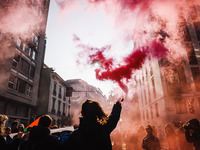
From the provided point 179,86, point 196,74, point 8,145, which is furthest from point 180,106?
point 8,145

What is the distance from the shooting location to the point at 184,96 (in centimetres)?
1827


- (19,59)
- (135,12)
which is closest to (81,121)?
(135,12)

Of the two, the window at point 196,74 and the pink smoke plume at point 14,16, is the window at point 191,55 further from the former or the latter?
the pink smoke plume at point 14,16

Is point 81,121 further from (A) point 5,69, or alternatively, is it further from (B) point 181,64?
(B) point 181,64

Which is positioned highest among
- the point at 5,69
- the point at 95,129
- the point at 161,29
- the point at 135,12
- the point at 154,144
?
the point at 161,29

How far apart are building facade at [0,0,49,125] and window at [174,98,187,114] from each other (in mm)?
19423

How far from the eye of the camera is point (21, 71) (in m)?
18.2

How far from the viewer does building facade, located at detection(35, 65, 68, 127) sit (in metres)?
25.7

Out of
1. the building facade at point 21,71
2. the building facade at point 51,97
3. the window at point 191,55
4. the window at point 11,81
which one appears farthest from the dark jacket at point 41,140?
the building facade at point 51,97

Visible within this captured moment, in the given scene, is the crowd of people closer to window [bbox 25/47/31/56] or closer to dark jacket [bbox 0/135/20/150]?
dark jacket [bbox 0/135/20/150]

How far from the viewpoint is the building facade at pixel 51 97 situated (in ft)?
84.4

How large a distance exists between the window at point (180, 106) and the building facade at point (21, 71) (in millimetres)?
19423

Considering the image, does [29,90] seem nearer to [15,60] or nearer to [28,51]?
[15,60]

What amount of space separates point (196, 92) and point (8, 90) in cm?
2244
